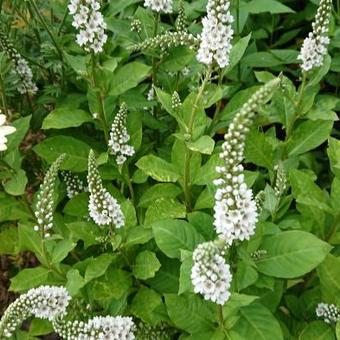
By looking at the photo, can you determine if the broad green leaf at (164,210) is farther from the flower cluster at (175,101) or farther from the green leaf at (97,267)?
the flower cluster at (175,101)

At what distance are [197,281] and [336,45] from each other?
2.13 m

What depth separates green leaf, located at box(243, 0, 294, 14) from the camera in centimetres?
365

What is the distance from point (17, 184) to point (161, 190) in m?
0.68

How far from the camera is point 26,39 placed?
12.0 ft

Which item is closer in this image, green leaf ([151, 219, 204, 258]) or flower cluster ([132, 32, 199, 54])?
green leaf ([151, 219, 204, 258])

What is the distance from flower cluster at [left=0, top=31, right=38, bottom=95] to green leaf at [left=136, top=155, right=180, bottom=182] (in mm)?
874

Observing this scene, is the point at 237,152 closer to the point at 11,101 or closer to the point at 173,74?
the point at 173,74

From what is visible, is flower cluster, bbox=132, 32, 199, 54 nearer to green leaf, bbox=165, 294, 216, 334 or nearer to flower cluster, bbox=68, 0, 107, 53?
flower cluster, bbox=68, 0, 107, 53

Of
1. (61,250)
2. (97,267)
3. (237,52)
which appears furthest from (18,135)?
(237,52)

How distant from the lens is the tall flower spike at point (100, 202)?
2289 mm

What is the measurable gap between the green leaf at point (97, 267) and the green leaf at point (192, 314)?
1.00 ft

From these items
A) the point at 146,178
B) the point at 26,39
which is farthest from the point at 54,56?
the point at 146,178

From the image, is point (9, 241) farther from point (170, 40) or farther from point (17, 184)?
point (170, 40)

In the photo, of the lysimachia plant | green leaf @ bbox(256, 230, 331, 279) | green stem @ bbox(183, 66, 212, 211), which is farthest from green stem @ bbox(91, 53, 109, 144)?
green leaf @ bbox(256, 230, 331, 279)
